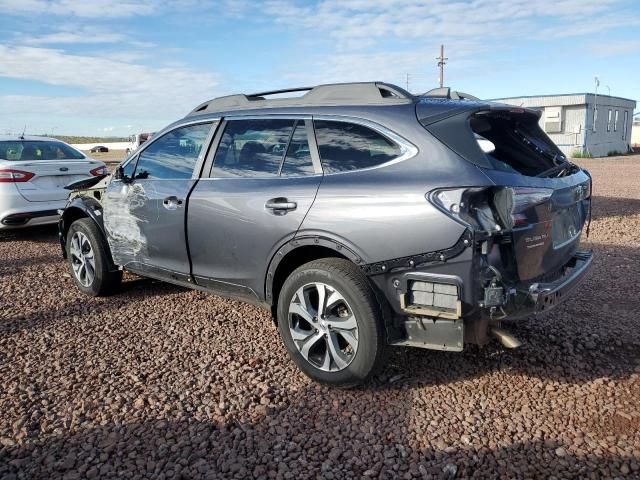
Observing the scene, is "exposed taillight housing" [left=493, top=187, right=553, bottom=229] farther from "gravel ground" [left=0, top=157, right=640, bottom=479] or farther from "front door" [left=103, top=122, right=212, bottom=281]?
"front door" [left=103, top=122, right=212, bottom=281]

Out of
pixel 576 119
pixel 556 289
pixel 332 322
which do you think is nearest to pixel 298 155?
pixel 332 322

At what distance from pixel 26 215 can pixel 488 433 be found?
6905mm

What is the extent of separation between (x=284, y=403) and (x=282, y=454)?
527 millimetres

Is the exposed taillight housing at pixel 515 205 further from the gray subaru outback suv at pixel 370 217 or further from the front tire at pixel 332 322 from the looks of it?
the front tire at pixel 332 322

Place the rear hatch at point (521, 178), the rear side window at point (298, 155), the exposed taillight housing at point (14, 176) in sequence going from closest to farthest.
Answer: the rear hatch at point (521, 178) < the rear side window at point (298, 155) < the exposed taillight housing at point (14, 176)

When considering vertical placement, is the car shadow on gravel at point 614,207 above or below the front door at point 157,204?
below

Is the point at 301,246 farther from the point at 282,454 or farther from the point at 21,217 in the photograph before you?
the point at 21,217

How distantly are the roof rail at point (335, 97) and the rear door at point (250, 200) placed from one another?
178mm

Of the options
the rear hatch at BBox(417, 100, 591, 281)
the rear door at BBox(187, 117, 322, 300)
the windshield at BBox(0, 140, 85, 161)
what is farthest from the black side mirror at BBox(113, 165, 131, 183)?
the windshield at BBox(0, 140, 85, 161)

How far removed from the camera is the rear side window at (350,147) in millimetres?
3354

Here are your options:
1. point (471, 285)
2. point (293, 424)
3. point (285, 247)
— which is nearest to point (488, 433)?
point (471, 285)

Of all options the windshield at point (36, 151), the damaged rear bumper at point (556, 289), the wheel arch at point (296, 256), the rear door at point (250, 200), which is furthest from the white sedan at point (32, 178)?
the damaged rear bumper at point (556, 289)

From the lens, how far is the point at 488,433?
3025 mm

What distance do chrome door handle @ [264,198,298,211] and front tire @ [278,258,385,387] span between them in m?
0.39
